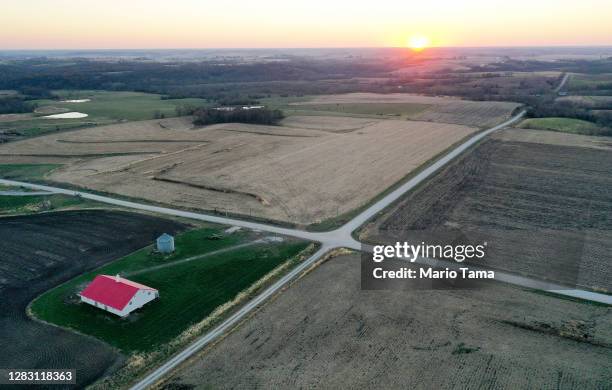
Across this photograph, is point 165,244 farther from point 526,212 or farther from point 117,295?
point 526,212

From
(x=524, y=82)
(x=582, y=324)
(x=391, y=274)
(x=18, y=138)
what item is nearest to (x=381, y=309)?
(x=391, y=274)

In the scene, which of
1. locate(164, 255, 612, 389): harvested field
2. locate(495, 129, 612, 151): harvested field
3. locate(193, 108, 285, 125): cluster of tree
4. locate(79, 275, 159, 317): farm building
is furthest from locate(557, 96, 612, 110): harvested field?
locate(79, 275, 159, 317): farm building

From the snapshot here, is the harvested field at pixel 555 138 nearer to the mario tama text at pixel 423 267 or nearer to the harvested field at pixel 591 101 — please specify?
the harvested field at pixel 591 101

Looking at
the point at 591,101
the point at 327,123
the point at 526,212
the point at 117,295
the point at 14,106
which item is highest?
the point at 14,106

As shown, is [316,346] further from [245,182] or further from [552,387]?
[245,182]

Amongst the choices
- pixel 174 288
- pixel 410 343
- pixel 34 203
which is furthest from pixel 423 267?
pixel 34 203

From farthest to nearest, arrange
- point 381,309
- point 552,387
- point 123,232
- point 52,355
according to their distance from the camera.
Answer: point 123,232 < point 381,309 < point 52,355 < point 552,387
